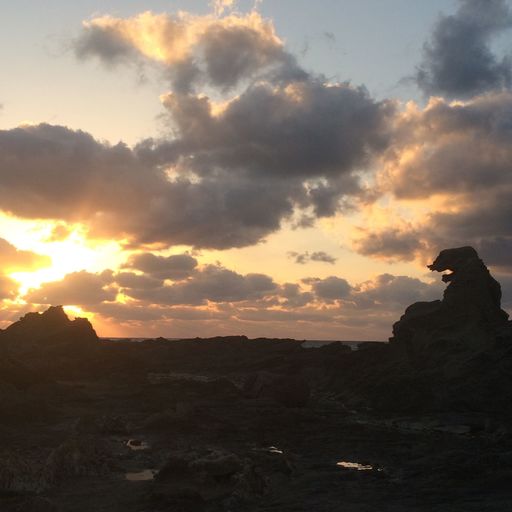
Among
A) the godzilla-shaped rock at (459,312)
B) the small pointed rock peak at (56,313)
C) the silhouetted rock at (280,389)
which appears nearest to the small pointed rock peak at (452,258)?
the godzilla-shaped rock at (459,312)

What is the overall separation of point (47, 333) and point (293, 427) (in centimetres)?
5232

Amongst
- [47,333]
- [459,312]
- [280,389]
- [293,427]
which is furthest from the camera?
[47,333]

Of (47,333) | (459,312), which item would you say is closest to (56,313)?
(47,333)

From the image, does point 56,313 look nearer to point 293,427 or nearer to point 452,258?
point 452,258

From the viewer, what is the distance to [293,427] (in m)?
33.0

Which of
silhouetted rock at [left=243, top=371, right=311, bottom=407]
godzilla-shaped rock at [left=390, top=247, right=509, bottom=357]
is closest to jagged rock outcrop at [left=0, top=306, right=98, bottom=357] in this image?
silhouetted rock at [left=243, top=371, right=311, bottom=407]

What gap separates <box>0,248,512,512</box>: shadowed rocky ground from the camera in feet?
63.2

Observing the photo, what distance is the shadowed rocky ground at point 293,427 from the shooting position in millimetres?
19250

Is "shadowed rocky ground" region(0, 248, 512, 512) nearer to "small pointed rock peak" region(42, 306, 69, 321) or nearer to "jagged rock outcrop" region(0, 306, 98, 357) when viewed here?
"jagged rock outcrop" region(0, 306, 98, 357)

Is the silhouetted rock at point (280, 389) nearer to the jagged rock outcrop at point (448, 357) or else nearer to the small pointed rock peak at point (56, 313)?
the jagged rock outcrop at point (448, 357)

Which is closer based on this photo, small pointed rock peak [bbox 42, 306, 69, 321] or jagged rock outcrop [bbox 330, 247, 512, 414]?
jagged rock outcrop [bbox 330, 247, 512, 414]

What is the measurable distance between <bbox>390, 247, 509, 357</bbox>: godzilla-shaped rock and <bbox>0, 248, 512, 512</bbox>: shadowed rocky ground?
0.12m

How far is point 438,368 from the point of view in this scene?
143ft

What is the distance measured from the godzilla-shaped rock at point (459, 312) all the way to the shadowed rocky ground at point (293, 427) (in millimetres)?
122
